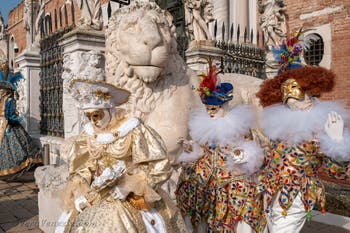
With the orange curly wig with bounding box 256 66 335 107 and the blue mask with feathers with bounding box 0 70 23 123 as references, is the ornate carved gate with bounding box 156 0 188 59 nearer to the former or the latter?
the blue mask with feathers with bounding box 0 70 23 123

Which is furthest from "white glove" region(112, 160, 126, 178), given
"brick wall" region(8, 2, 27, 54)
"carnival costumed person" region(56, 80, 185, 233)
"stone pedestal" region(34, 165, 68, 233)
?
"brick wall" region(8, 2, 27, 54)

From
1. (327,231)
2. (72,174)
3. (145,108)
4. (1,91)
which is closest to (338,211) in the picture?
(327,231)

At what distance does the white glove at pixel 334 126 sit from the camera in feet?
9.02

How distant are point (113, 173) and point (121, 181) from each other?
11cm

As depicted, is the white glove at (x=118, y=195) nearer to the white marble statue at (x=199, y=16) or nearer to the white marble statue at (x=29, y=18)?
the white marble statue at (x=199, y=16)

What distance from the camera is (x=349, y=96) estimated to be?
352 inches

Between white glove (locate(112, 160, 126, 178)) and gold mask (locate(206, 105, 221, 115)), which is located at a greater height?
gold mask (locate(206, 105, 221, 115))

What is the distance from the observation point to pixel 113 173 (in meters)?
2.35

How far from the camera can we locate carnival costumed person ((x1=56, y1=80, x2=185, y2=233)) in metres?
2.32

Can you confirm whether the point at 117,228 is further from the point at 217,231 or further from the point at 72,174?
the point at 217,231

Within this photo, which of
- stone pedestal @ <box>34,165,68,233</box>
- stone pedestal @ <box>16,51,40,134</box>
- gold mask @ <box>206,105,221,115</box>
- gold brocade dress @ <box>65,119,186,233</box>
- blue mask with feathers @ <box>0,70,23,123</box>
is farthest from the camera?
stone pedestal @ <box>16,51,40,134</box>

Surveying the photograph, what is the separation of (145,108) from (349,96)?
714 cm

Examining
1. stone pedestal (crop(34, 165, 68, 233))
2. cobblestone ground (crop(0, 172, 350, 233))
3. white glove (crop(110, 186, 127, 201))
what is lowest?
cobblestone ground (crop(0, 172, 350, 233))

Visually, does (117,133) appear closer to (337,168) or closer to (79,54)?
(337,168)
